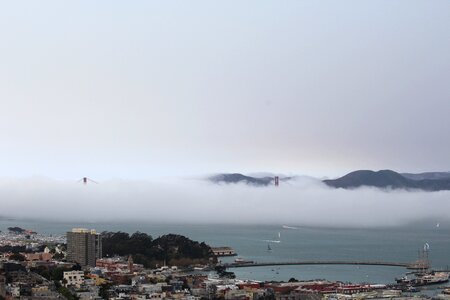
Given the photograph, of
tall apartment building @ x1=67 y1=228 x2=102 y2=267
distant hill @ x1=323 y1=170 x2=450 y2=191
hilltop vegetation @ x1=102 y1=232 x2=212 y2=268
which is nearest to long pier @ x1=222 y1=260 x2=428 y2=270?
hilltop vegetation @ x1=102 y1=232 x2=212 y2=268

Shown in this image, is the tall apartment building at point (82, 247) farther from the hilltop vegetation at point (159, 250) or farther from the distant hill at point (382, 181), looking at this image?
the distant hill at point (382, 181)

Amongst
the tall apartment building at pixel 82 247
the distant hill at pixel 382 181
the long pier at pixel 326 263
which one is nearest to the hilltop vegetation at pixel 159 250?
the long pier at pixel 326 263

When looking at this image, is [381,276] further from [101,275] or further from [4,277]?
[4,277]

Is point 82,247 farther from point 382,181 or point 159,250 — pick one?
point 382,181

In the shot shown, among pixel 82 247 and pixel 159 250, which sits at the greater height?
pixel 82 247

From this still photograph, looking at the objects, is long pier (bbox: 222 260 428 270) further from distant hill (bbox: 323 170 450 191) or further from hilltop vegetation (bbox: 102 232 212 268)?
distant hill (bbox: 323 170 450 191)

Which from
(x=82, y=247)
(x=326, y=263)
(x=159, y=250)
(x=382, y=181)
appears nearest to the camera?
(x=82, y=247)

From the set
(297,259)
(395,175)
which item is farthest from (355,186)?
(297,259)

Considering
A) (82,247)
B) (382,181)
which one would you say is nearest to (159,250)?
(82,247)
